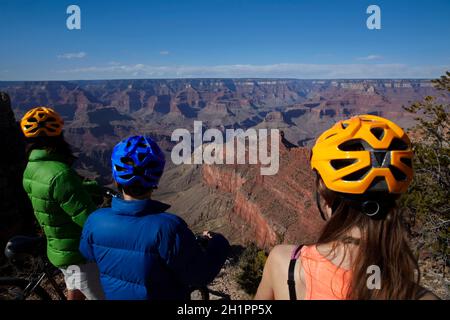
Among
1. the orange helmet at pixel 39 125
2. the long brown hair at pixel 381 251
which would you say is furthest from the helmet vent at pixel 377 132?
the orange helmet at pixel 39 125

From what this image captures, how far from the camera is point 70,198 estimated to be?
3.78m

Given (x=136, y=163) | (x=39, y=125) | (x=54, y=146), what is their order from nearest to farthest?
(x=136, y=163)
(x=54, y=146)
(x=39, y=125)

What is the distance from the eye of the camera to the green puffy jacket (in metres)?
3.79

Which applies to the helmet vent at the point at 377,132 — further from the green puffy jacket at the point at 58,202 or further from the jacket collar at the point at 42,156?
the jacket collar at the point at 42,156

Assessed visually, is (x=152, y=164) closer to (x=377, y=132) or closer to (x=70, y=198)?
(x=70, y=198)

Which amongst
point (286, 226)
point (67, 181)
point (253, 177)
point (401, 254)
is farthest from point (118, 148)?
point (253, 177)

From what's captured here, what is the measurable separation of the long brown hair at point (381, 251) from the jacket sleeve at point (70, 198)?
2787mm

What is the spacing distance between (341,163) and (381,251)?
0.66 meters

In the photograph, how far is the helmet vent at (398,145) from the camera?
2.38 meters

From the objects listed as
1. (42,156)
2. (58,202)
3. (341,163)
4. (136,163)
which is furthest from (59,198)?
(341,163)
